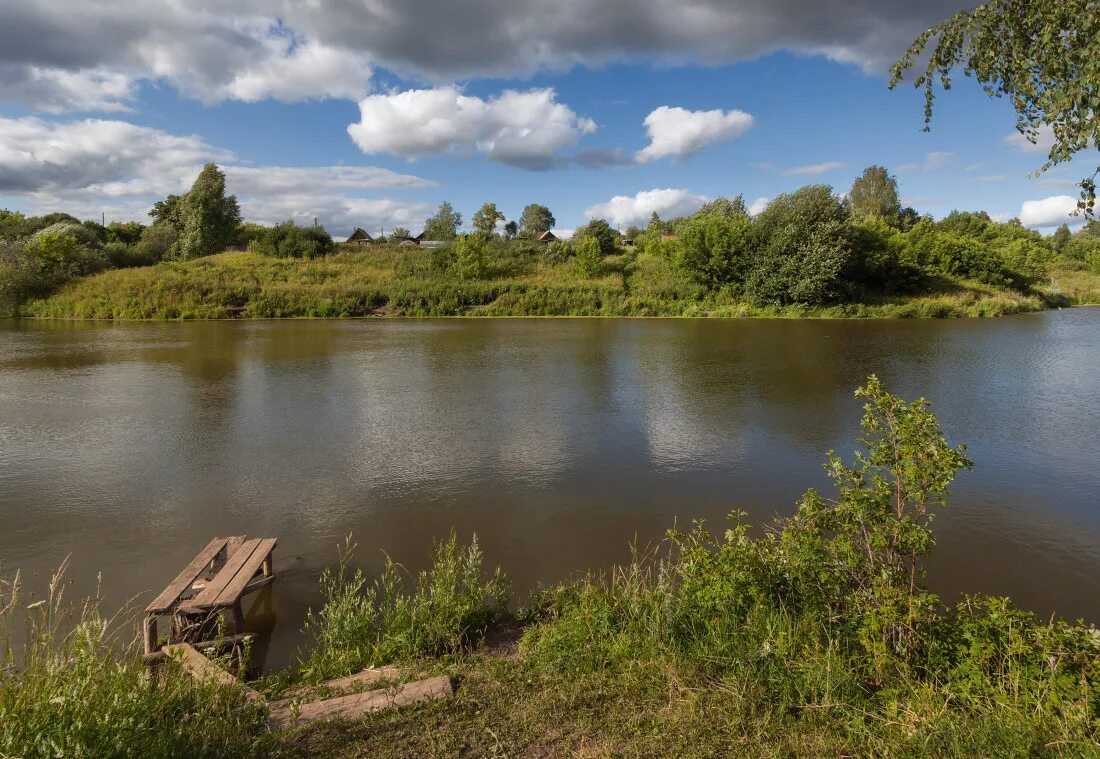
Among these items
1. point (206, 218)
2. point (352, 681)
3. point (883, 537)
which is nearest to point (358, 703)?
point (352, 681)

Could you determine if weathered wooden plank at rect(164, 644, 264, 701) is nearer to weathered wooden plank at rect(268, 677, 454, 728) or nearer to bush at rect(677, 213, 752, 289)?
weathered wooden plank at rect(268, 677, 454, 728)

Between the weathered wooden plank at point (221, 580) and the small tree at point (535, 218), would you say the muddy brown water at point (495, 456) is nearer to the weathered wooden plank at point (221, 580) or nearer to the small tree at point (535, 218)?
the weathered wooden plank at point (221, 580)

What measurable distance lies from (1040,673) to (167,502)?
9784mm

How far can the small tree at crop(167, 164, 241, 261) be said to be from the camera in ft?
182

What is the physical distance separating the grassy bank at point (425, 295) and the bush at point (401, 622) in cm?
3765

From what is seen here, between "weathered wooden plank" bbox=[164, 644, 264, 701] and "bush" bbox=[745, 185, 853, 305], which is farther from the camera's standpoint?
"bush" bbox=[745, 185, 853, 305]

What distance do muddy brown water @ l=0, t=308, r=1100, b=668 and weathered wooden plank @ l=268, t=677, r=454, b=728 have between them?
1.46 m

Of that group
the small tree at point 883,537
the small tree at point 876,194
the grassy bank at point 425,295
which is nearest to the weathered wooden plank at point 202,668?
the small tree at point 883,537

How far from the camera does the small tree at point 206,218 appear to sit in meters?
55.6

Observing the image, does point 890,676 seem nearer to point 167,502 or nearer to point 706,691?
point 706,691

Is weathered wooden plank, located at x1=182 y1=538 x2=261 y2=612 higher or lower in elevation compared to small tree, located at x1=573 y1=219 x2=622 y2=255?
lower

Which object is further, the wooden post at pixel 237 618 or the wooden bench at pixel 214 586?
the wooden post at pixel 237 618

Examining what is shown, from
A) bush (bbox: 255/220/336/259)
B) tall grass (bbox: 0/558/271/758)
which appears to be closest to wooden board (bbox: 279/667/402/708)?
tall grass (bbox: 0/558/271/758)

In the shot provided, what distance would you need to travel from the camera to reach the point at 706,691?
3994 millimetres
